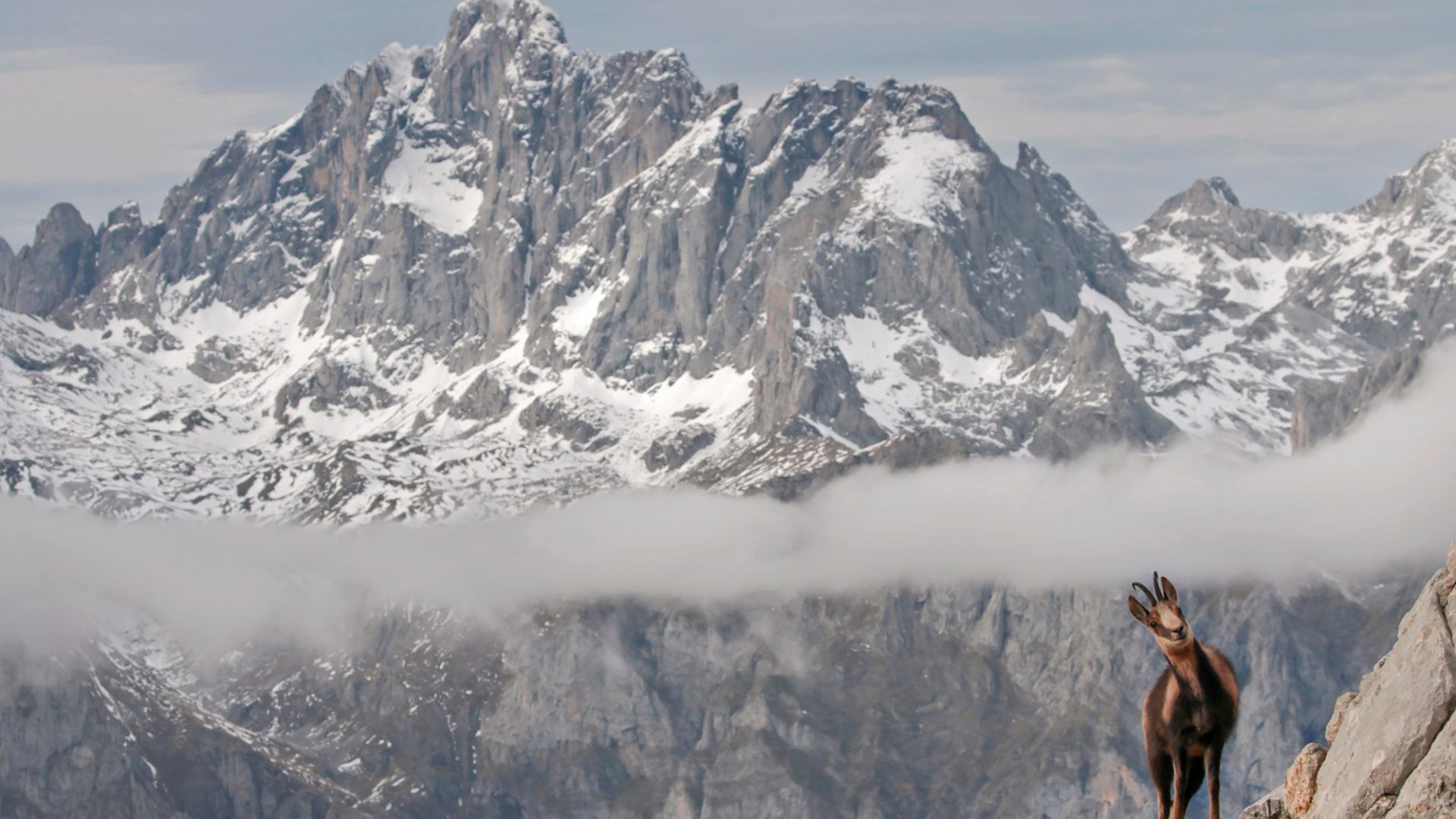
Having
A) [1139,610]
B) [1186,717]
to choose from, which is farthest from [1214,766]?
[1139,610]

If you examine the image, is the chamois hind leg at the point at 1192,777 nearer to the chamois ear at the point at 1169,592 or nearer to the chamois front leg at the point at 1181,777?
the chamois front leg at the point at 1181,777

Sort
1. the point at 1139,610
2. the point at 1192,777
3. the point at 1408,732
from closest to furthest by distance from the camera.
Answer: the point at 1139,610, the point at 1408,732, the point at 1192,777

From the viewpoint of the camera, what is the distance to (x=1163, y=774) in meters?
35.4

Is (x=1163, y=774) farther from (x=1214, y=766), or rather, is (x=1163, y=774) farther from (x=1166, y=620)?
(x=1166, y=620)

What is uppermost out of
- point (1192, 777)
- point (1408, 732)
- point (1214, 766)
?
point (1408, 732)

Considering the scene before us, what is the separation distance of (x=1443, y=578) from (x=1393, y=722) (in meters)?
2.27

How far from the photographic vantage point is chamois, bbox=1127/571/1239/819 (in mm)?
34531

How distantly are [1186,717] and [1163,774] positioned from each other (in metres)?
0.89

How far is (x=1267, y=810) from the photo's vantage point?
38.8 m

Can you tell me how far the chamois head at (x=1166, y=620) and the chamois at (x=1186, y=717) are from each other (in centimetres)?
4

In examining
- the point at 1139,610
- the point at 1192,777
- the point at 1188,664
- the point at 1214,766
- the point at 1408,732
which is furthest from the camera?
the point at 1192,777

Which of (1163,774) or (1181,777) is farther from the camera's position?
(1163,774)

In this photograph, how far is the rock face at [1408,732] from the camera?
3288 cm

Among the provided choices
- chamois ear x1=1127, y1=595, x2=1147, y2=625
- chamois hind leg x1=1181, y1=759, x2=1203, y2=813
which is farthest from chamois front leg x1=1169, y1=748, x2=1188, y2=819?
chamois ear x1=1127, y1=595, x2=1147, y2=625
